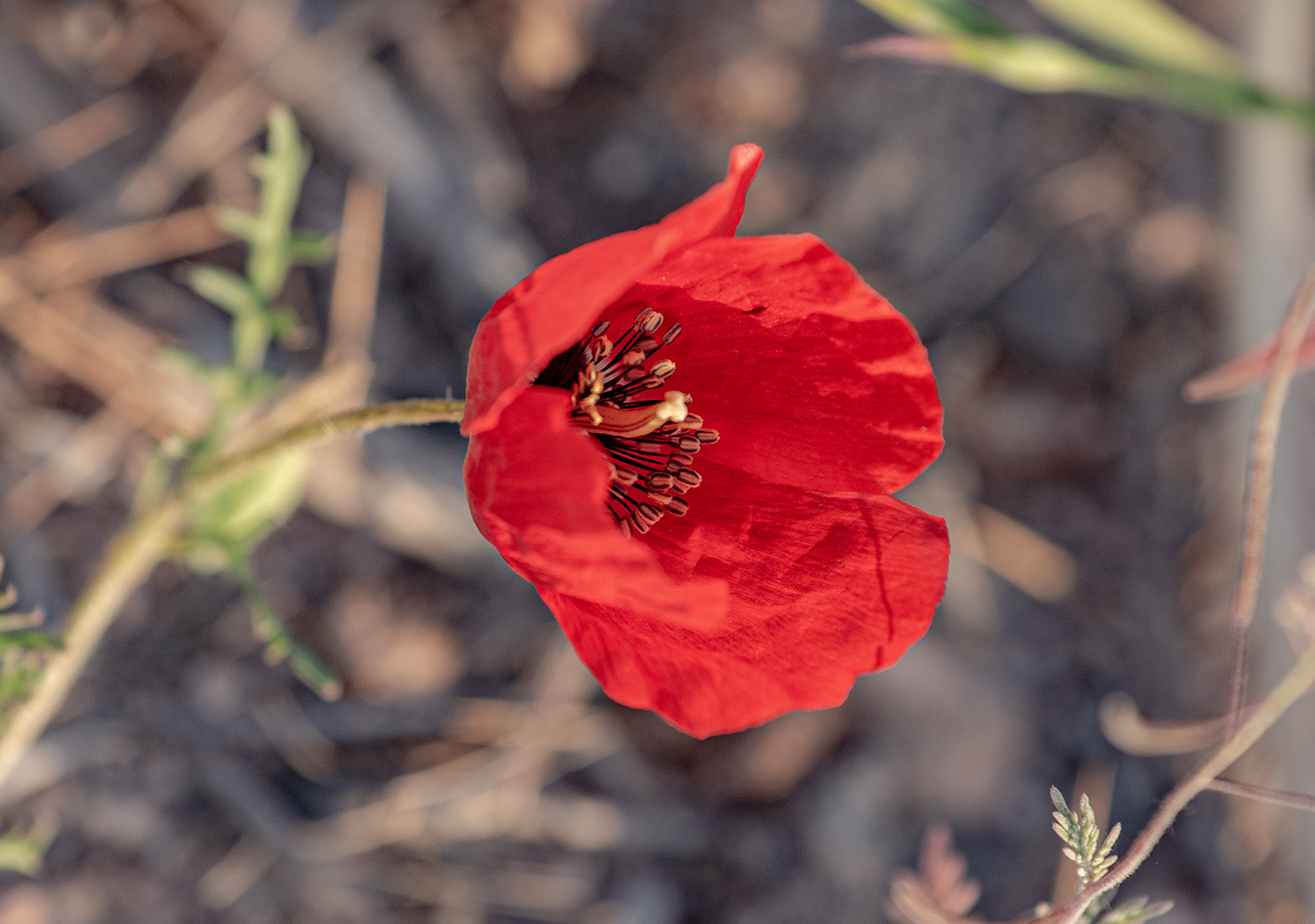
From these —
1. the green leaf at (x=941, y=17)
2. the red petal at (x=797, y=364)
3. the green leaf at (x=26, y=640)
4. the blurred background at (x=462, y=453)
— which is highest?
the green leaf at (x=941, y=17)

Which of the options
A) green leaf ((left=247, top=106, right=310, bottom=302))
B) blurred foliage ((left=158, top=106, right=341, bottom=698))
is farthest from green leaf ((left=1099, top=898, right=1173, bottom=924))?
green leaf ((left=247, top=106, right=310, bottom=302))

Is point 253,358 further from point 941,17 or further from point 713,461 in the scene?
point 941,17

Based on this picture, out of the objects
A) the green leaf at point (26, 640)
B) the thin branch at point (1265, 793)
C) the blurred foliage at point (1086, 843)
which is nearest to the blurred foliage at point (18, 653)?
the green leaf at point (26, 640)

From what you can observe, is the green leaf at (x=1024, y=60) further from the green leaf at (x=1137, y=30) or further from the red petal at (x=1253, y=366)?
the red petal at (x=1253, y=366)

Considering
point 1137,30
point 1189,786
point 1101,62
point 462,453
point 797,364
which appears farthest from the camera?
point 462,453

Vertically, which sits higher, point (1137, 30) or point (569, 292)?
point (569, 292)

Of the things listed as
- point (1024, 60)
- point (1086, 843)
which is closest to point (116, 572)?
point (1086, 843)

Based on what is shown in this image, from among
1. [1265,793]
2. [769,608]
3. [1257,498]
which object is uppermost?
[1257,498]
